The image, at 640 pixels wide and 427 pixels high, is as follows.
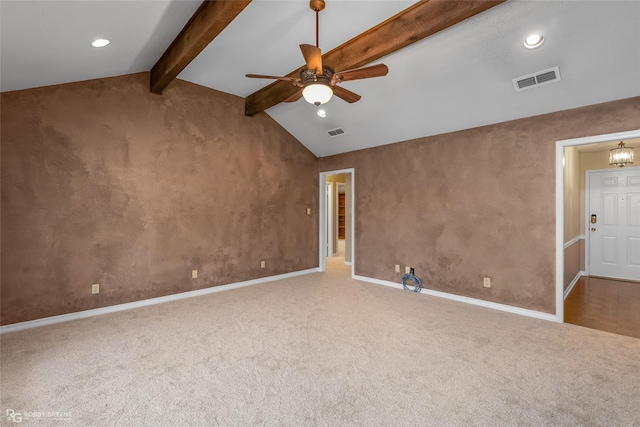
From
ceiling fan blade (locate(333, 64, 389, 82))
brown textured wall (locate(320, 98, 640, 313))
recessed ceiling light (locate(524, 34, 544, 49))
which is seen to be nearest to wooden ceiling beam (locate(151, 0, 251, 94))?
ceiling fan blade (locate(333, 64, 389, 82))

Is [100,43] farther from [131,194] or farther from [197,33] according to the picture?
[131,194]

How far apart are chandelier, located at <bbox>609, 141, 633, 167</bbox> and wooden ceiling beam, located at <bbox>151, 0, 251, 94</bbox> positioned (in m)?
6.42

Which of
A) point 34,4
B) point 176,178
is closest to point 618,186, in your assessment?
point 176,178

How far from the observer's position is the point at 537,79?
10.4ft

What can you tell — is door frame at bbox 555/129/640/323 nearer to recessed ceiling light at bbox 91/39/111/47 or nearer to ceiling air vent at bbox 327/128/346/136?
ceiling air vent at bbox 327/128/346/136

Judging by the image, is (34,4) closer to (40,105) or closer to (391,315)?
(40,105)

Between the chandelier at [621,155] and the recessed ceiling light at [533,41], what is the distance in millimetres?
3865

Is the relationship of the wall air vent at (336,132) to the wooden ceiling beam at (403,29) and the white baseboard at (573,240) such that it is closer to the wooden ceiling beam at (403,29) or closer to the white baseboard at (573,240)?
the wooden ceiling beam at (403,29)

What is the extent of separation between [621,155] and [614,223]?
4.31 feet

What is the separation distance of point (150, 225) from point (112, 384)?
7.69ft

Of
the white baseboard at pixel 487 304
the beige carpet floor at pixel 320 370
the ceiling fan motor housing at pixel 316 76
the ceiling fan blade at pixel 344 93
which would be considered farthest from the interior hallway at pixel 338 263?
the ceiling fan motor housing at pixel 316 76

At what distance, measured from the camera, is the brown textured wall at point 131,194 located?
330 cm

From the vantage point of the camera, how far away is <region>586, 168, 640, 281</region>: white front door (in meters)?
5.54

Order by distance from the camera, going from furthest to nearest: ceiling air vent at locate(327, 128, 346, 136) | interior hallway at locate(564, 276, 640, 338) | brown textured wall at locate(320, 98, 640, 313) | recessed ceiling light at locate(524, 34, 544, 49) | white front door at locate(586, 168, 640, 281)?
white front door at locate(586, 168, 640, 281) → ceiling air vent at locate(327, 128, 346, 136) → brown textured wall at locate(320, 98, 640, 313) → interior hallway at locate(564, 276, 640, 338) → recessed ceiling light at locate(524, 34, 544, 49)
